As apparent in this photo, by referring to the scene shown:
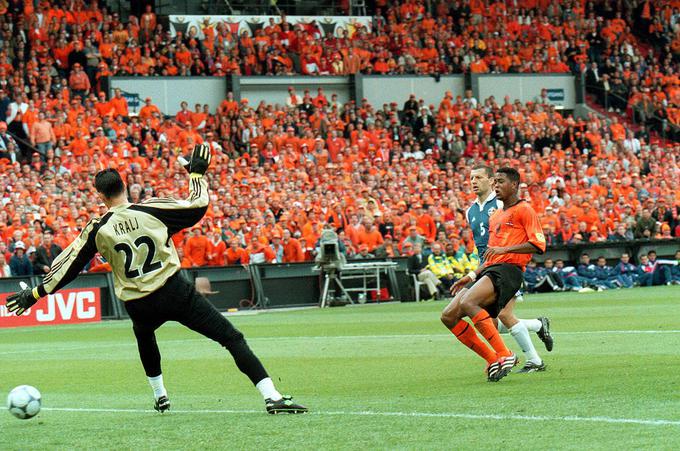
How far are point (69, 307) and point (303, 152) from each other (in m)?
11.6

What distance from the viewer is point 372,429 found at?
8297mm

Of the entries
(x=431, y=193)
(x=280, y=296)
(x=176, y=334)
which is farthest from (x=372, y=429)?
(x=431, y=193)

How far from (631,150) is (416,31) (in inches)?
354

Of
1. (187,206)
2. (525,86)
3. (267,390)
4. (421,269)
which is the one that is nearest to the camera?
(267,390)

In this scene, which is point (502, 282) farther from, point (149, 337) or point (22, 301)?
point (22, 301)

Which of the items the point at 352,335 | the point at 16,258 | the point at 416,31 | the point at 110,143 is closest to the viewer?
the point at 352,335

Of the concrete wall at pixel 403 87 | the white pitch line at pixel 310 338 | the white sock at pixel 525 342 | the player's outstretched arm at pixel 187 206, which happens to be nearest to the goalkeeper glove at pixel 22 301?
the player's outstretched arm at pixel 187 206

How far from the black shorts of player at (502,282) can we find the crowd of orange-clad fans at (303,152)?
1631 cm

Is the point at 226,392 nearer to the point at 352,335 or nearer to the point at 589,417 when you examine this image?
the point at 589,417

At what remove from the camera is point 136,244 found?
9336 mm

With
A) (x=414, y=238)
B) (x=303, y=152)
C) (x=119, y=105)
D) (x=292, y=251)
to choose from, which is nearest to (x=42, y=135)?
(x=119, y=105)

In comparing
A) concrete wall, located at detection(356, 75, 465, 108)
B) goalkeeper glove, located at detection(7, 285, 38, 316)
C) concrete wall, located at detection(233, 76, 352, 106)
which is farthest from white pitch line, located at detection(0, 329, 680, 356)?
concrete wall, located at detection(356, 75, 465, 108)

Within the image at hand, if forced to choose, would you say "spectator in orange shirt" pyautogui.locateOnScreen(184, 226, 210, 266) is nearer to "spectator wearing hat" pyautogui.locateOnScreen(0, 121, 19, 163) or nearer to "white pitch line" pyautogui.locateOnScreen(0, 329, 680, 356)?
"spectator wearing hat" pyautogui.locateOnScreen(0, 121, 19, 163)

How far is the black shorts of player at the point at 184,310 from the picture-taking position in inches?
366
